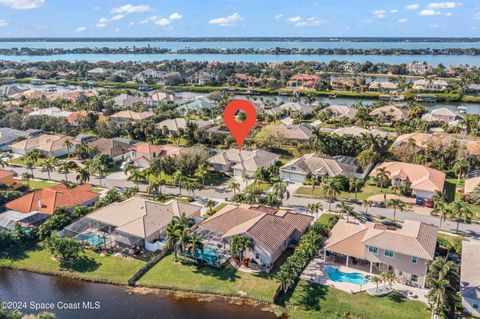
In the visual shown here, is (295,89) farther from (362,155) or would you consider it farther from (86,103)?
(362,155)

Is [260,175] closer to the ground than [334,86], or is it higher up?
closer to the ground

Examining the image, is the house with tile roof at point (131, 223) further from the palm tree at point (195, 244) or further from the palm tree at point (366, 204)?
the palm tree at point (366, 204)

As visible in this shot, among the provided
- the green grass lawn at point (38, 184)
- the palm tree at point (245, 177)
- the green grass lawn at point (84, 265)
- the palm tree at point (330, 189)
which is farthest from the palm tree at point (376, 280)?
the green grass lawn at point (38, 184)

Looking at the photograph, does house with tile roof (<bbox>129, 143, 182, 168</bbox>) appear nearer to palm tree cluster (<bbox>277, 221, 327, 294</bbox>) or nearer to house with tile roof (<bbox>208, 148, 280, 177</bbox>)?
house with tile roof (<bbox>208, 148, 280, 177</bbox>)

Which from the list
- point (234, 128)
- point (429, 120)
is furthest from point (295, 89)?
point (234, 128)

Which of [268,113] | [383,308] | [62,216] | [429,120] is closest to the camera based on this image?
[383,308]

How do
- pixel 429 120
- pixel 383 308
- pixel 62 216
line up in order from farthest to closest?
pixel 429 120 < pixel 62 216 < pixel 383 308
